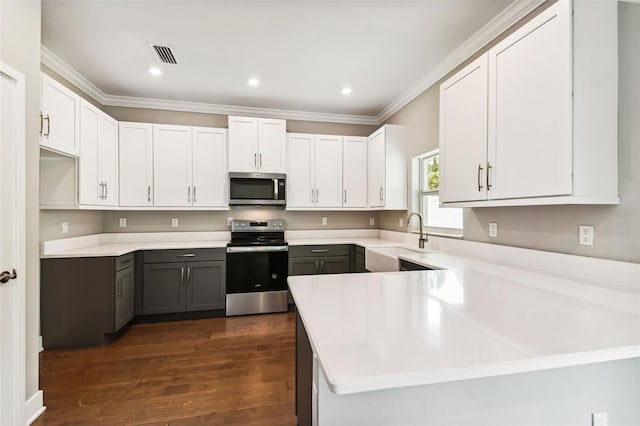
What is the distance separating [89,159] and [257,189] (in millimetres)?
1754

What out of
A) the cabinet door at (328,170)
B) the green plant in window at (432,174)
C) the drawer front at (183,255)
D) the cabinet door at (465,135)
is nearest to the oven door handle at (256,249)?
the drawer front at (183,255)

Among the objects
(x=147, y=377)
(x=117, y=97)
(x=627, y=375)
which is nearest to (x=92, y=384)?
(x=147, y=377)

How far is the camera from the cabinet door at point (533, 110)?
1.40 meters

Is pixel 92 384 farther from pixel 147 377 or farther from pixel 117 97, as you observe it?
pixel 117 97

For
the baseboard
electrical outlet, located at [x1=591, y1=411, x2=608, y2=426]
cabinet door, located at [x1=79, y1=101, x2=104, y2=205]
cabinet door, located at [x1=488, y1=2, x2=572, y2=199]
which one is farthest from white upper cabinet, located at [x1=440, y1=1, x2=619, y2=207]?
cabinet door, located at [x1=79, y1=101, x2=104, y2=205]

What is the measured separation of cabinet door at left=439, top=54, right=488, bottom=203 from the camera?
1.92 m

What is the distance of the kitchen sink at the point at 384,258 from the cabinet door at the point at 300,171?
1297 millimetres

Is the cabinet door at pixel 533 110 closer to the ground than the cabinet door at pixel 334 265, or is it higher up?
higher up

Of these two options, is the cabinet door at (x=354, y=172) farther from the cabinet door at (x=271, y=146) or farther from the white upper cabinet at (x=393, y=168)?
the cabinet door at (x=271, y=146)

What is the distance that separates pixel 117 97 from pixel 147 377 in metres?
3.34

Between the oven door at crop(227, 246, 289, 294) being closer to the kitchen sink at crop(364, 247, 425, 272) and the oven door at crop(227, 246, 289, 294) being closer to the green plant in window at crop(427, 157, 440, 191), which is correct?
the kitchen sink at crop(364, 247, 425, 272)

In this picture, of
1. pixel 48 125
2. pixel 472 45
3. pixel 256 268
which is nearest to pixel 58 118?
pixel 48 125

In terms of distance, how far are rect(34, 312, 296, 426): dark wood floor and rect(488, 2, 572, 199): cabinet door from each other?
201 centimetres

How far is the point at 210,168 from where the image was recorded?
373 cm
